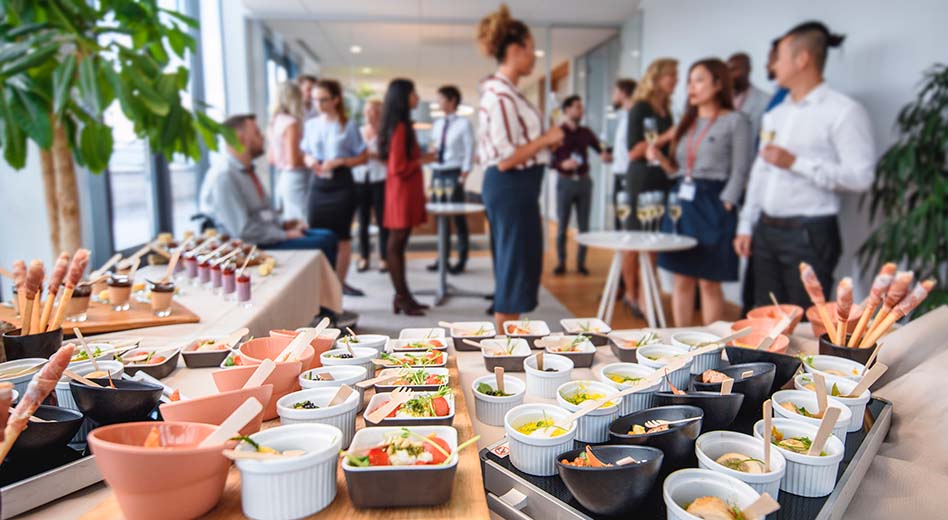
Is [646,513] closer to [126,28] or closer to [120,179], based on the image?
[126,28]

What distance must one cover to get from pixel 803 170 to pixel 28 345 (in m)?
2.58

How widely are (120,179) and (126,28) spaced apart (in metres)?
1.98

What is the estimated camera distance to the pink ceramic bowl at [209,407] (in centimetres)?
73

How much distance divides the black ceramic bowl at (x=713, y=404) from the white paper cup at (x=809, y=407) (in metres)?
0.09

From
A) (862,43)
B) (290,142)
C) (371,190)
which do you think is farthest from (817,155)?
(371,190)

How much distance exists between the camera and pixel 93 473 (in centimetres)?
76

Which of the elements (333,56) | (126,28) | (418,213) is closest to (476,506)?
(126,28)

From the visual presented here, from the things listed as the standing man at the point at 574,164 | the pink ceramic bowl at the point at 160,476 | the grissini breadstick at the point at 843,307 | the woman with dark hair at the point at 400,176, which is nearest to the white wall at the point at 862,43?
the standing man at the point at 574,164

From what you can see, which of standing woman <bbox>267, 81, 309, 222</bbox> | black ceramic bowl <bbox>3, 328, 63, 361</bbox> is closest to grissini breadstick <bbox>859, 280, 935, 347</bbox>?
black ceramic bowl <bbox>3, 328, 63, 361</bbox>

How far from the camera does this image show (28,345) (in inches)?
40.9

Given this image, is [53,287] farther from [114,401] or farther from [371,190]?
[371,190]

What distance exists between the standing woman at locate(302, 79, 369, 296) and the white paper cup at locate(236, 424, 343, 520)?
12.0 ft

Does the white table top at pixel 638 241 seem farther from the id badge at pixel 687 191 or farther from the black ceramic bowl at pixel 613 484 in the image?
the black ceramic bowl at pixel 613 484

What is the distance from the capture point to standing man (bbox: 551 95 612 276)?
16.8 ft
